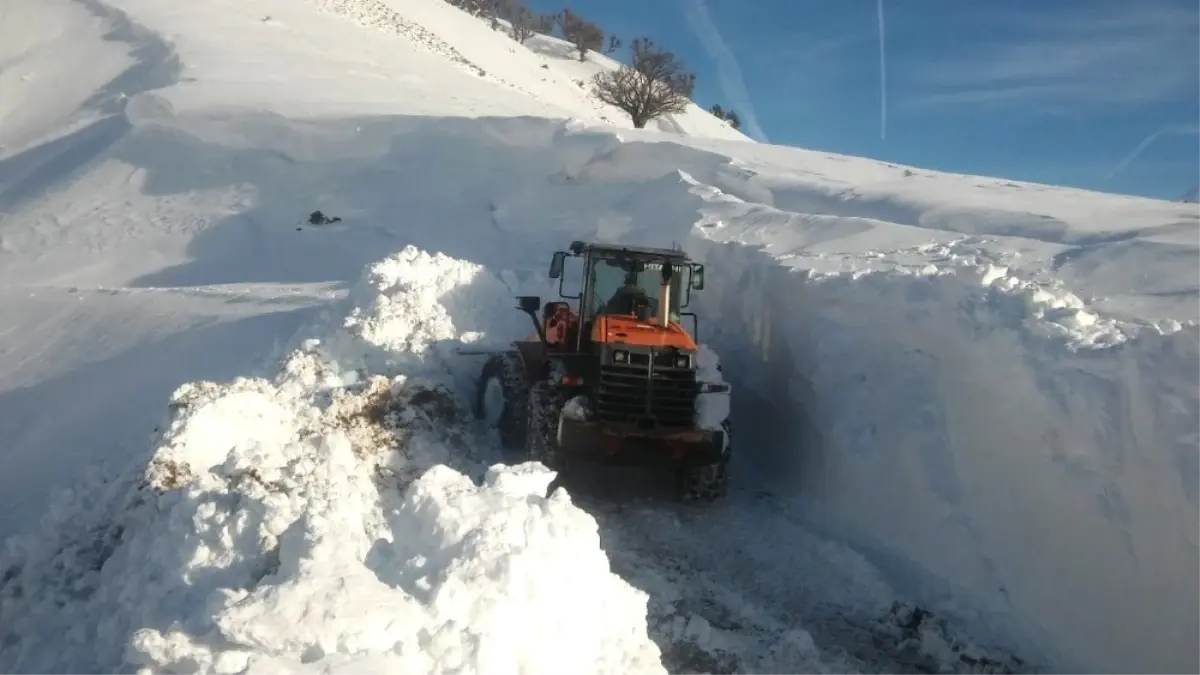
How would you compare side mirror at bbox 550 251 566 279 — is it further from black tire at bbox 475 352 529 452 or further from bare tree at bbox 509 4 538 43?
bare tree at bbox 509 4 538 43

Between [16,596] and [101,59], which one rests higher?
[101,59]

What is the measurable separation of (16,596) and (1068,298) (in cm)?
754

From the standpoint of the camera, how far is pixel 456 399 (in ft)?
31.0

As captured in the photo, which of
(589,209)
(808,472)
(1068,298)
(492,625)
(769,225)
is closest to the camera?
(492,625)

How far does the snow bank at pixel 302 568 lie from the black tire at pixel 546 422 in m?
1.05

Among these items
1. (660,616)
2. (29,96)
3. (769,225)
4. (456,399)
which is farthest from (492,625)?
(29,96)

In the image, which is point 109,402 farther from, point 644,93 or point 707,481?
point 644,93

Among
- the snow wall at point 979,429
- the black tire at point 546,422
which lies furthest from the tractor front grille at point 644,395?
the snow wall at point 979,429

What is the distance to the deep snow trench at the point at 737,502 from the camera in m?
4.63

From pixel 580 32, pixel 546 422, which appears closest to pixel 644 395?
pixel 546 422

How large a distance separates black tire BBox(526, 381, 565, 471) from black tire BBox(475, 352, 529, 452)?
0.61 m

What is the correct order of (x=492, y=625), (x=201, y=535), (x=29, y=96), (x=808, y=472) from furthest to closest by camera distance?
(x=29, y=96) → (x=808, y=472) → (x=201, y=535) → (x=492, y=625)

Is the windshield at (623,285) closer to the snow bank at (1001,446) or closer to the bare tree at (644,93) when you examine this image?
the snow bank at (1001,446)

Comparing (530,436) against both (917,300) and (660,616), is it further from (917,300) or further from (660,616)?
(917,300)
